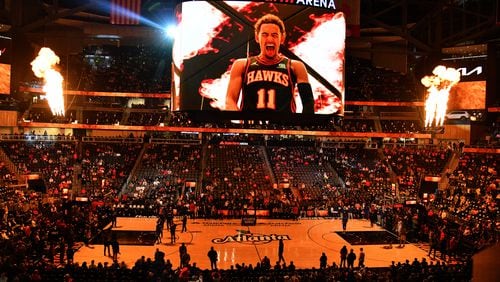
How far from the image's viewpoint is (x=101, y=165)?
3434 cm

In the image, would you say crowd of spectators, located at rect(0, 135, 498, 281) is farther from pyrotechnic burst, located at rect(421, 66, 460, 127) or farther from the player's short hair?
the player's short hair

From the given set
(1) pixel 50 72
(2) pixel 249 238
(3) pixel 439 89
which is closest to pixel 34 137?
(1) pixel 50 72

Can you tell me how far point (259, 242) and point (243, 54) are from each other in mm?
8419

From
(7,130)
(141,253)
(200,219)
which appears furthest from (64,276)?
(7,130)

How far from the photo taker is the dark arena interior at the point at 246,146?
19734 mm

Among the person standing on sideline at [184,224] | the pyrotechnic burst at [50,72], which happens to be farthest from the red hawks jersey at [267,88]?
the pyrotechnic burst at [50,72]

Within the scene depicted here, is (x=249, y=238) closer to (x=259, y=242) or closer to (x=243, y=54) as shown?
(x=259, y=242)

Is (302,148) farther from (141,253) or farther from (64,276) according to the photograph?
(64,276)

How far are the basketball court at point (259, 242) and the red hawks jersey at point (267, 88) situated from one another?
5944 millimetres

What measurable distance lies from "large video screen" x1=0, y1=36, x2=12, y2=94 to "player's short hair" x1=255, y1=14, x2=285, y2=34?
Result: 631 inches

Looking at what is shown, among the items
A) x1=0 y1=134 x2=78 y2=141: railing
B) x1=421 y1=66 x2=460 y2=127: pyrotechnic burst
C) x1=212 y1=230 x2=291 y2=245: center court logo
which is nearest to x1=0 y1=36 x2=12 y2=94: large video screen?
x1=0 y1=134 x2=78 y2=141: railing

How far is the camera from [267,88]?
799 inches

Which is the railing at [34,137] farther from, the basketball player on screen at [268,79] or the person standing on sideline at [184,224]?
the basketball player on screen at [268,79]

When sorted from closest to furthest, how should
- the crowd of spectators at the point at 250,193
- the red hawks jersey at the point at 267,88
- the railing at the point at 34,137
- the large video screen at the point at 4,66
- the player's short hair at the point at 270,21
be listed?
the crowd of spectators at the point at 250,193 → the red hawks jersey at the point at 267,88 → the player's short hair at the point at 270,21 → the large video screen at the point at 4,66 → the railing at the point at 34,137
